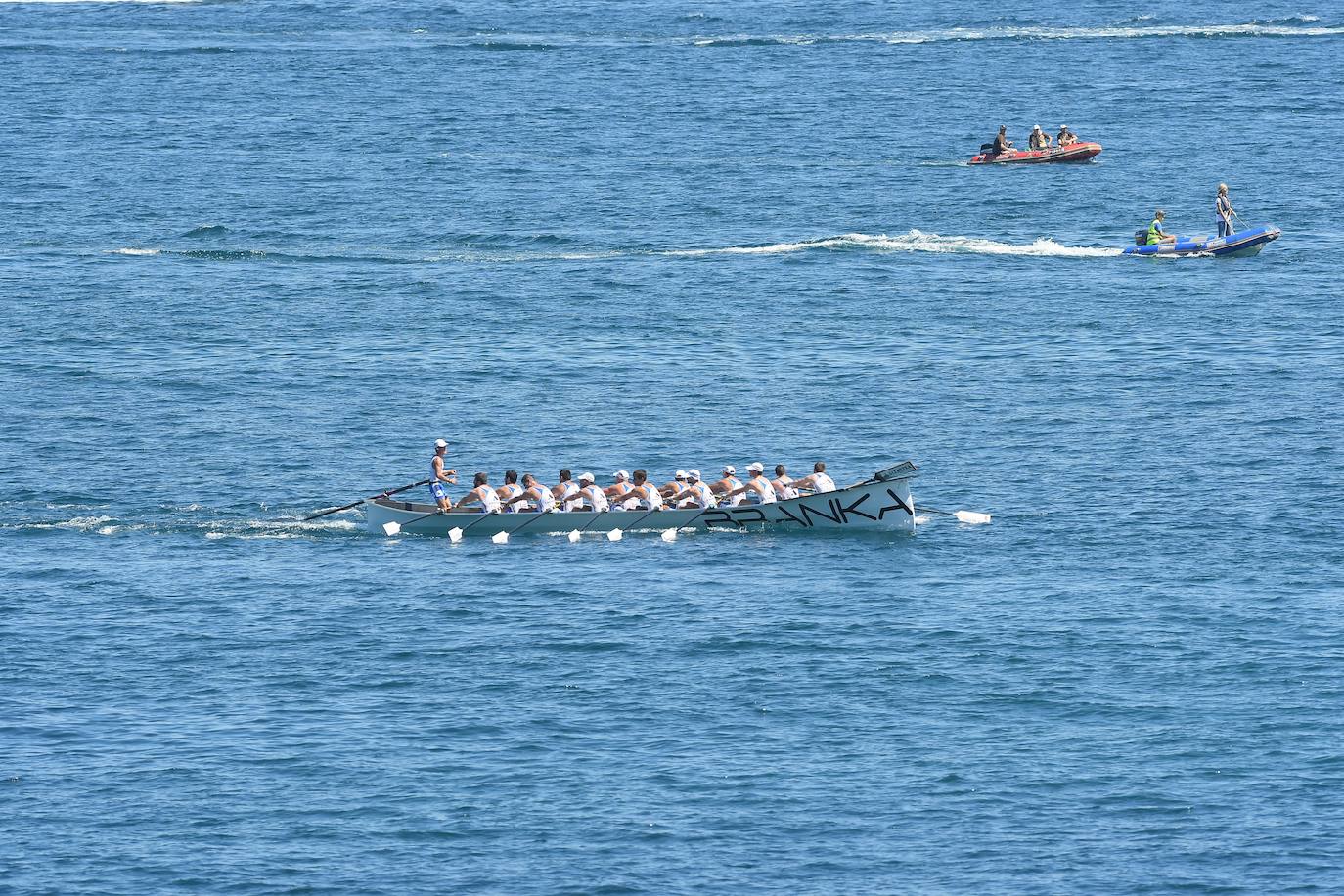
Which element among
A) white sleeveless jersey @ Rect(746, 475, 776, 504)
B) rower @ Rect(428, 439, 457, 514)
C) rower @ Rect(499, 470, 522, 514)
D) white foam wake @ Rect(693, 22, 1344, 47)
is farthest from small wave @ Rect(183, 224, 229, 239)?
white foam wake @ Rect(693, 22, 1344, 47)

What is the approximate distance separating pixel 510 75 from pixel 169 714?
104071 mm

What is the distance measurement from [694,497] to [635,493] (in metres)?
1.79

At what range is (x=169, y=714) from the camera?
1875 inches

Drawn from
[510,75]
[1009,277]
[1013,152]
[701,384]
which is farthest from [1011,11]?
[701,384]

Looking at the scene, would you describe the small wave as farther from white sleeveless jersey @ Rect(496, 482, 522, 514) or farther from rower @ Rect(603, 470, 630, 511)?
rower @ Rect(603, 470, 630, 511)

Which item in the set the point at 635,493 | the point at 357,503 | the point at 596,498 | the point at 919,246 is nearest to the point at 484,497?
the point at 596,498

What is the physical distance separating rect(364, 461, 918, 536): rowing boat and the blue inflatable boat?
37.1m

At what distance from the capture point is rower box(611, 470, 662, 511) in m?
59.5

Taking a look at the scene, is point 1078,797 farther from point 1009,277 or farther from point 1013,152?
point 1013,152

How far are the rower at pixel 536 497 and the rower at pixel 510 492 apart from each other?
0.16 feet

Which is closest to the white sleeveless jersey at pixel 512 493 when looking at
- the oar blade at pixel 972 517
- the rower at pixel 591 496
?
the rower at pixel 591 496

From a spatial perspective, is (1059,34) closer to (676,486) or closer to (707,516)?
(676,486)

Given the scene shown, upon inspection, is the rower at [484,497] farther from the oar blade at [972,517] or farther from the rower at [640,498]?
the oar blade at [972,517]

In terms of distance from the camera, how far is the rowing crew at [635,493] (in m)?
59.5
